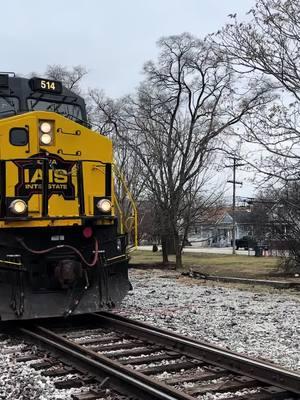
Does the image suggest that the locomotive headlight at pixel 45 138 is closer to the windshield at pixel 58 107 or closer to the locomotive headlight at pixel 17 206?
the locomotive headlight at pixel 17 206

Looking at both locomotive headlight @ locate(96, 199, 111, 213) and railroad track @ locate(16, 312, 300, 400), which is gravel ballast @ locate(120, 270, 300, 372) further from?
locomotive headlight @ locate(96, 199, 111, 213)

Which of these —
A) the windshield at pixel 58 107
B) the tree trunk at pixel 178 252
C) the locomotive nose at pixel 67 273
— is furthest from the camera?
the tree trunk at pixel 178 252

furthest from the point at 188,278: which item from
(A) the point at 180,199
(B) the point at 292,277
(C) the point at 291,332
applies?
A: (C) the point at 291,332

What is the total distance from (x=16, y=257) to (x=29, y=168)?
4.30ft

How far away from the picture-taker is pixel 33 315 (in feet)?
24.7

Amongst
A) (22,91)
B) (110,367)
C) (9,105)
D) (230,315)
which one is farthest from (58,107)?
(110,367)

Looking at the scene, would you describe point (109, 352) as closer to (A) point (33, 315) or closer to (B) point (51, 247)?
(A) point (33, 315)

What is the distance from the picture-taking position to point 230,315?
30.7 ft

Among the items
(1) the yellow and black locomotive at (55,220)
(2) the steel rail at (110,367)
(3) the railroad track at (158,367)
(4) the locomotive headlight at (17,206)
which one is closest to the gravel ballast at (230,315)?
(3) the railroad track at (158,367)

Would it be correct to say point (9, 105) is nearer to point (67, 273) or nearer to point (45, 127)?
point (45, 127)

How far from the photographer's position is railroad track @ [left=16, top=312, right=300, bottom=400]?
15.9 ft

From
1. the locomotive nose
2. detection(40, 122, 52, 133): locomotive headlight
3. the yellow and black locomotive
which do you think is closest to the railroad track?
the yellow and black locomotive

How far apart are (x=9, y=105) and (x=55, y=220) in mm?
2319

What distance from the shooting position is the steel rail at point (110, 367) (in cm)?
462
